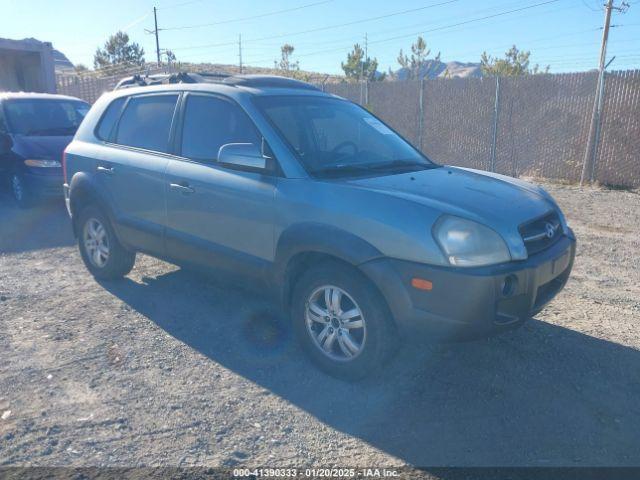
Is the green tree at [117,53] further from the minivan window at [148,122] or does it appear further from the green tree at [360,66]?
the minivan window at [148,122]

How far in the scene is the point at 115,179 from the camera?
5.08m

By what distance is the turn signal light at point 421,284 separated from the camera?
3170mm

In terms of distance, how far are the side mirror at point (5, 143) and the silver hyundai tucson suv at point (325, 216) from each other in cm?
477

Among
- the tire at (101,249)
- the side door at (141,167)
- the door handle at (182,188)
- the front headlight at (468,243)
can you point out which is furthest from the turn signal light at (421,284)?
the tire at (101,249)

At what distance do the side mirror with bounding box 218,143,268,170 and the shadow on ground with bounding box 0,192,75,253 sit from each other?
425 cm

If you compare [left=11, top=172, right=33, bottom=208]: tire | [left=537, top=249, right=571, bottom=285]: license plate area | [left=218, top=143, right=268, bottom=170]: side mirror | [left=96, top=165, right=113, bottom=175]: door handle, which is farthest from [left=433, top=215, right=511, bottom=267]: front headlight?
[left=11, top=172, right=33, bottom=208]: tire

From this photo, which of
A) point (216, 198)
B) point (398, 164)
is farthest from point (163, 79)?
point (398, 164)

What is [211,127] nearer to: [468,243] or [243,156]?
[243,156]

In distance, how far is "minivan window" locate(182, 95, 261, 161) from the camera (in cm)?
416

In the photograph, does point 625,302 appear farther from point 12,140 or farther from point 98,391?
point 12,140

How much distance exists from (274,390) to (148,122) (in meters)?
2.66

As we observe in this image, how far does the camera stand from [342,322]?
3611 mm

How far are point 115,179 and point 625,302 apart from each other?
4.66 meters

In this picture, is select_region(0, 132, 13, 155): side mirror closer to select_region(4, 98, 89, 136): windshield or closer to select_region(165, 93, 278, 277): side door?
select_region(4, 98, 89, 136): windshield
